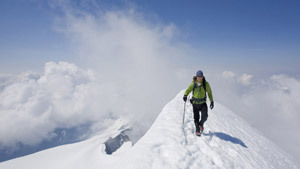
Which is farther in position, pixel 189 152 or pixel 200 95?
pixel 200 95

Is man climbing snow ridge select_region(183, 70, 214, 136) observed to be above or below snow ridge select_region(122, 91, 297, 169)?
above

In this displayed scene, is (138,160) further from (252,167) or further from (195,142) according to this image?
(252,167)

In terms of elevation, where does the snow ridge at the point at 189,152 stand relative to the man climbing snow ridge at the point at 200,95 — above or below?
below

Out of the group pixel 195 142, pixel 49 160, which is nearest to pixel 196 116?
pixel 195 142

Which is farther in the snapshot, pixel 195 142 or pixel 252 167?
pixel 195 142

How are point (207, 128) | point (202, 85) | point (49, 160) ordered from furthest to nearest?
1. point (49, 160)
2. point (207, 128)
3. point (202, 85)

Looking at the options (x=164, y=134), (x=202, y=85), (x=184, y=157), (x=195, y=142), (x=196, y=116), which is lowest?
(x=184, y=157)

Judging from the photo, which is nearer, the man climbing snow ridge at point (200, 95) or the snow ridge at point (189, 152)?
the snow ridge at point (189, 152)

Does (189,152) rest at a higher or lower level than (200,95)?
lower

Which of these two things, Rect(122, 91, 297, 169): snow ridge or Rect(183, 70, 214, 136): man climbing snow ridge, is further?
Rect(183, 70, 214, 136): man climbing snow ridge

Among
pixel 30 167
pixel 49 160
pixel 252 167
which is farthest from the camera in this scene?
pixel 49 160

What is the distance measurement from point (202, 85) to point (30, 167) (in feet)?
172

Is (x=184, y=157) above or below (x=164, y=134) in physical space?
below

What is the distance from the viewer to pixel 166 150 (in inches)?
206
